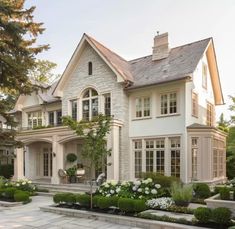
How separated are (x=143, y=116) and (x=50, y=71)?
2534 cm

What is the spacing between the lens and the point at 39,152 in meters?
22.7

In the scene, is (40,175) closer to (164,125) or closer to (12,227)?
(164,125)

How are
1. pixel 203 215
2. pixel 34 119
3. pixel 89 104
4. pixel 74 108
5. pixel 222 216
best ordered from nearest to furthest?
pixel 222 216 < pixel 203 215 < pixel 89 104 < pixel 74 108 < pixel 34 119

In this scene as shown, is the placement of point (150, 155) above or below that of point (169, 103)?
below

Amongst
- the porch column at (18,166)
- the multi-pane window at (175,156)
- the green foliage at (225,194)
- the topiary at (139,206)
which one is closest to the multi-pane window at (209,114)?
the multi-pane window at (175,156)

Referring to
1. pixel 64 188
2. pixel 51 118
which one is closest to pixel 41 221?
pixel 64 188

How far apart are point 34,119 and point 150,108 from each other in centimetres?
1120

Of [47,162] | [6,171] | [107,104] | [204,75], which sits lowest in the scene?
[6,171]

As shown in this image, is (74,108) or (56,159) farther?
(74,108)

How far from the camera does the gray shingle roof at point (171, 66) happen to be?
15.9m

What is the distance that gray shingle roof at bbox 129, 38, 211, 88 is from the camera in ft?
52.0

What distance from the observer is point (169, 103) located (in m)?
16.0

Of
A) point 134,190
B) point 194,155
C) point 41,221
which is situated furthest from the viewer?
point 194,155

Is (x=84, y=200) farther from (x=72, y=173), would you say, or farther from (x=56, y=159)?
(x=56, y=159)
